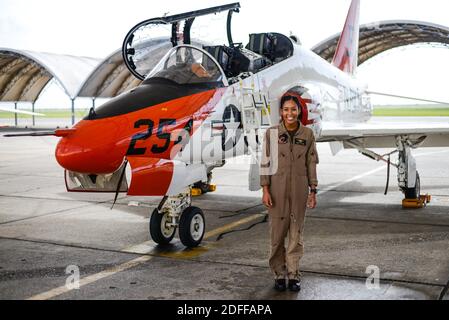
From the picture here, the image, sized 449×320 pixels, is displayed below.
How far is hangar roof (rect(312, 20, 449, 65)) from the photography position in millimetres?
26719

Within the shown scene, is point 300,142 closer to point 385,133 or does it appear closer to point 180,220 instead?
point 180,220

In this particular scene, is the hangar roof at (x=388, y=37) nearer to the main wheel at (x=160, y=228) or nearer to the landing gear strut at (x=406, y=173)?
the landing gear strut at (x=406, y=173)

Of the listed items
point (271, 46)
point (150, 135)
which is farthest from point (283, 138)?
point (271, 46)

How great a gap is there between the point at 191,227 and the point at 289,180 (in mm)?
1811

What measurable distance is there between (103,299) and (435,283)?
2825 millimetres

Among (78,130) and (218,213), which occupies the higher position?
(78,130)

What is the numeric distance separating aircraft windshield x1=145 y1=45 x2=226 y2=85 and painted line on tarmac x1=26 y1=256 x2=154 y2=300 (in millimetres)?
2081

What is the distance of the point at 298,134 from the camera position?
15.1ft

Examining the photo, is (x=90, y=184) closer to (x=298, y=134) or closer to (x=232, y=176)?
(x=298, y=134)

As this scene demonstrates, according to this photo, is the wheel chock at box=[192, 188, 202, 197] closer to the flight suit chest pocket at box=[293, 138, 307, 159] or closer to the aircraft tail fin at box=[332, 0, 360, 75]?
the aircraft tail fin at box=[332, 0, 360, 75]

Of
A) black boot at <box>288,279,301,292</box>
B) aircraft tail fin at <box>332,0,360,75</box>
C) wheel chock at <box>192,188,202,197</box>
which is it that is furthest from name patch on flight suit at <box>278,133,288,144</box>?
aircraft tail fin at <box>332,0,360,75</box>

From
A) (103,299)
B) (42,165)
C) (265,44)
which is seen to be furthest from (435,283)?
(42,165)

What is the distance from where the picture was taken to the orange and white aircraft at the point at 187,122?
5.45m

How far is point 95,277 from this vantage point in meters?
5.01
